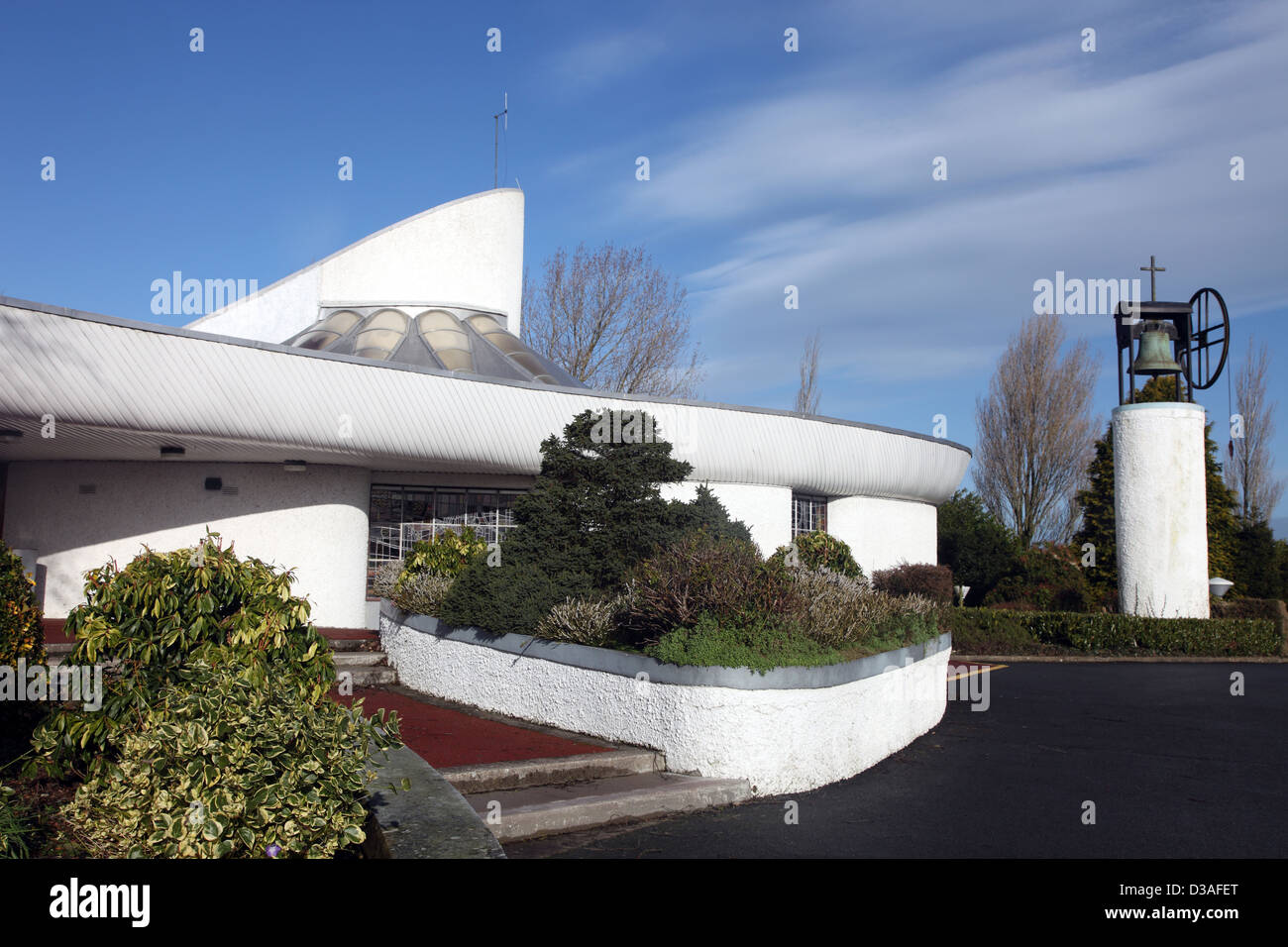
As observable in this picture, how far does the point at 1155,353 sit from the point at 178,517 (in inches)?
716

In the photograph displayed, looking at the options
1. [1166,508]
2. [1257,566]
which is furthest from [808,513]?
[1257,566]

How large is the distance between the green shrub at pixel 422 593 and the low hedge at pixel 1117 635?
10046mm

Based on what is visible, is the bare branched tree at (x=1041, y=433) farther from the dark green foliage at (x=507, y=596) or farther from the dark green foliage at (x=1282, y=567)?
the dark green foliage at (x=507, y=596)

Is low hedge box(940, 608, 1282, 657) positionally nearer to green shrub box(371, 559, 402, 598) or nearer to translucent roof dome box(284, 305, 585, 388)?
translucent roof dome box(284, 305, 585, 388)

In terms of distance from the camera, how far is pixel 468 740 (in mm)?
7828

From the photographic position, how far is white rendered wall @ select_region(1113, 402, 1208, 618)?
1753 centimetres

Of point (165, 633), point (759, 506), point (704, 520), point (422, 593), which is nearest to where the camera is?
point (165, 633)

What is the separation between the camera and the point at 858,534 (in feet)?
69.1

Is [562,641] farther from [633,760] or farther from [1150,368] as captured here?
[1150,368]

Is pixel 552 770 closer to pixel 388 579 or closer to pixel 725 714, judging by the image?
pixel 725 714

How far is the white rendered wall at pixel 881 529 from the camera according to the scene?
20.8 m

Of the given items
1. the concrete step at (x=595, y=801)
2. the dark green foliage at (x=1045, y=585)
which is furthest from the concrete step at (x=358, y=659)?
the dark green foliage at (x=1045, y=585)

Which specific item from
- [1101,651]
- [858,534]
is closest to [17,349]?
[858,534]

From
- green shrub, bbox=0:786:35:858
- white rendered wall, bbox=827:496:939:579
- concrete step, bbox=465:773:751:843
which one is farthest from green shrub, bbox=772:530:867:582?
green shrub, bbox=0:786:35:858
